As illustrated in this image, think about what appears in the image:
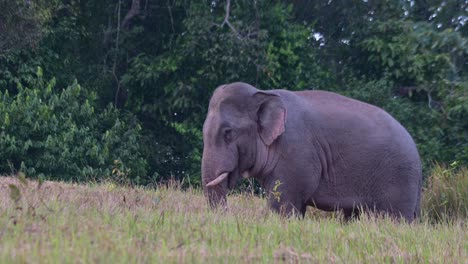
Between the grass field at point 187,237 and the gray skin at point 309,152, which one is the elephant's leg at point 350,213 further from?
the grass field at point 187,237

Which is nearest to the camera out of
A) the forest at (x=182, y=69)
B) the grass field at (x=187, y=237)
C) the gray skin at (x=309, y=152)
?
the grass field at (x=187, y=237)

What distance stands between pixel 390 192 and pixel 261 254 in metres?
4.64

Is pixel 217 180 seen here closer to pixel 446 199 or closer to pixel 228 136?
pixel 228 136

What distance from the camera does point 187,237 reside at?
6.20m

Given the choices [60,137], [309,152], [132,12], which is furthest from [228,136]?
[132,12]

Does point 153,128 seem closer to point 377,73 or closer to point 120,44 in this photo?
point 120,44

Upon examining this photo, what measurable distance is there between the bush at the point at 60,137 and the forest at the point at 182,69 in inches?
1.2

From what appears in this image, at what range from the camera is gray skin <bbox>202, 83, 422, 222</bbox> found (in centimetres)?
961

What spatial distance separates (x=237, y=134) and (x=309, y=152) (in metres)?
0.82

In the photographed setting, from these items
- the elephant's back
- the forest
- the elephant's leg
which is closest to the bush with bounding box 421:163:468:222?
the elephant's back

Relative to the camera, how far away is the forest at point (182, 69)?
1825 cm

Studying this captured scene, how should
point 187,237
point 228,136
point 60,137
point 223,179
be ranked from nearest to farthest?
1. point 187,237
2. point 223,179
3. point 228,136
4. point 60,137

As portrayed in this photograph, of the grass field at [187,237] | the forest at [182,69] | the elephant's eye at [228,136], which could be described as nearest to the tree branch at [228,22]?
the forest at [182,69]

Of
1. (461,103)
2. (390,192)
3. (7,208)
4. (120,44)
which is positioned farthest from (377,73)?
(7,208)
